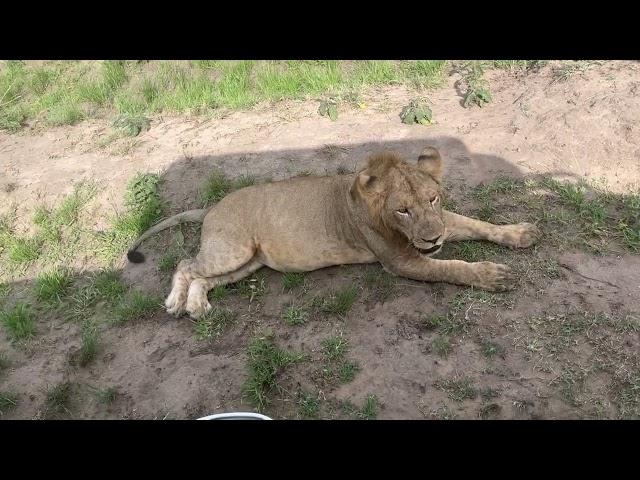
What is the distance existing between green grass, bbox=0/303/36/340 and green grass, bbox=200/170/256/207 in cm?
218

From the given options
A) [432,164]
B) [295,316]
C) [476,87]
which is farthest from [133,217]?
[476,87]

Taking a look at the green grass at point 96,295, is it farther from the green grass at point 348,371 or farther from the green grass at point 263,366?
the green grass at point 348,371

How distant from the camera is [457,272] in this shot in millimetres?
4496

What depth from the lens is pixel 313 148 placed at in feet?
22.2

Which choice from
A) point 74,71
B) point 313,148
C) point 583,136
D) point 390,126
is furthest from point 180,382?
point 74,71

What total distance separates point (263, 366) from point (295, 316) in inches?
23.8

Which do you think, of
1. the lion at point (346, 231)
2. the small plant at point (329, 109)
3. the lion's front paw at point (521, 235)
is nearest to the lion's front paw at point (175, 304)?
the lion at point (346, 231)

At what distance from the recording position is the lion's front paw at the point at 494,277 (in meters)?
4.38

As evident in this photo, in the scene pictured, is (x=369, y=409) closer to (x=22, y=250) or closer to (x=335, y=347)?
(x=335, y=347)

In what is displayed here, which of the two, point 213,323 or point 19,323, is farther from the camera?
point 19,323

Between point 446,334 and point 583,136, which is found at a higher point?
point 583,136

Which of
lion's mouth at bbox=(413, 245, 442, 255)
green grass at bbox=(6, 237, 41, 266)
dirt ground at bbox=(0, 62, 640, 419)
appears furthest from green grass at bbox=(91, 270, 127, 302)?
lion's mouth at bbox=(413, 245, 442, 255)

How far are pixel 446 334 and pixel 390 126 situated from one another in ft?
11.3

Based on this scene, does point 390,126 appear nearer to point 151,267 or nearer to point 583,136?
point 583,136
